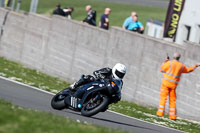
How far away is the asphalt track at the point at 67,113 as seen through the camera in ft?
39.5

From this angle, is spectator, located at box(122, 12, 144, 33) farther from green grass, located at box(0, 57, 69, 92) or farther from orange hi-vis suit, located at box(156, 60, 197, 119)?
orange hi-vis suit, located at box(156, 60, 197, 119)

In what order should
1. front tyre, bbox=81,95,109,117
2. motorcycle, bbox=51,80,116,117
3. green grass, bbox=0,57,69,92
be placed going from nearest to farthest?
front tyre, bbox=81,95,109,117
motorcycle, bbox=51,80,116,117
green grass, bbox=0,57,69,92

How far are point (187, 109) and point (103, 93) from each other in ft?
18.6

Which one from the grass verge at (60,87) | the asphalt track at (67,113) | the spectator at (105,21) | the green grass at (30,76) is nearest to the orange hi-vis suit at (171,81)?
the grass verge at (60,87)

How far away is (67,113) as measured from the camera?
41.0 ft

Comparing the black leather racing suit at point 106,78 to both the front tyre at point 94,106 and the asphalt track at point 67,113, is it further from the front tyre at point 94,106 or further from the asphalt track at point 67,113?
the asphalt track at point 67,113

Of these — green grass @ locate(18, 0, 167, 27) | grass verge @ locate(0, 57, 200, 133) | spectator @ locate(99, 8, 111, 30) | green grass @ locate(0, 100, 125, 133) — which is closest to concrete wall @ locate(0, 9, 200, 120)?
grass verge @ locate(0, 57, 200, 133)

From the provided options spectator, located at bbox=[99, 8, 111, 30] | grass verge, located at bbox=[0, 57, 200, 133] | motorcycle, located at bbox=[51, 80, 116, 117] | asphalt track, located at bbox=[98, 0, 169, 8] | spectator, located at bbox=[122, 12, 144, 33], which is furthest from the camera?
asphalt track, located at bbox=[98, 0, 169, 8]

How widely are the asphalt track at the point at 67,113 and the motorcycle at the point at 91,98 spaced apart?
0.20 metres

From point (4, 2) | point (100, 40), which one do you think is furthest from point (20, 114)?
point (4, 2)

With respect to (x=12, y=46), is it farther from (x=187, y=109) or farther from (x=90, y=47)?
(x=187, y=109)

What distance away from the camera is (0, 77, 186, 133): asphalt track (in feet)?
39.5

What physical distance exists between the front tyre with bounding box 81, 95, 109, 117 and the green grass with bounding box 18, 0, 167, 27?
32459 millimetres

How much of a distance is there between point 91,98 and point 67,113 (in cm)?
82
